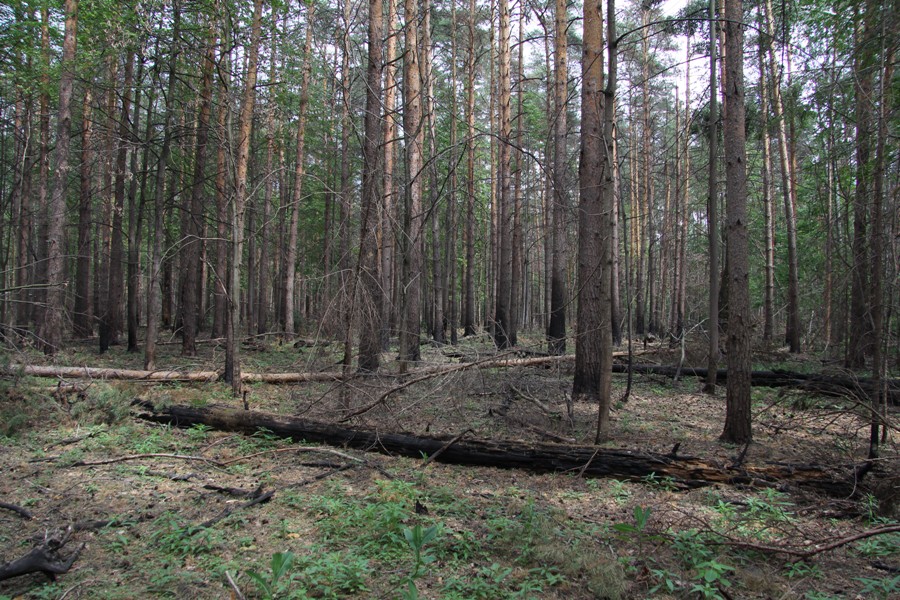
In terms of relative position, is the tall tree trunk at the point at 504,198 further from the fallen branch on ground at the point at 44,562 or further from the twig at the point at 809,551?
the fallen branch on ground at the point at 44,562

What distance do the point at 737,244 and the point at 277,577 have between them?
6.04 metres

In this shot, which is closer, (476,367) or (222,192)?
(476,367)

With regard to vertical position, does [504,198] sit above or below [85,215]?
above

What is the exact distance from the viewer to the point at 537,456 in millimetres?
5406

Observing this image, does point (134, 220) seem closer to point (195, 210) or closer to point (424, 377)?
point (195, 210)

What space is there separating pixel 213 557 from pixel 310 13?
17.3m

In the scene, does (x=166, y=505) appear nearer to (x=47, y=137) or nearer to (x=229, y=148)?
(x=229, y=148)

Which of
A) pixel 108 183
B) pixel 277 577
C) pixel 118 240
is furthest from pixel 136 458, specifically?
pixel 108 183

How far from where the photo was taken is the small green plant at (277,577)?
8.84ft

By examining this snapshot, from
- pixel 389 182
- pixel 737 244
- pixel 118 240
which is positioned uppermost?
pixel 389 182

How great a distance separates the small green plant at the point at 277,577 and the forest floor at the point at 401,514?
1cm

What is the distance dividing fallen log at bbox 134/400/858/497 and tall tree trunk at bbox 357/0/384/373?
110 centimetres

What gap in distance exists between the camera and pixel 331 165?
73.8ft

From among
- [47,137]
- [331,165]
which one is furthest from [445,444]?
[331,165]
